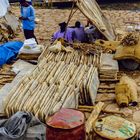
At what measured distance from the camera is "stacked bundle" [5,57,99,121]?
7234 millimetres

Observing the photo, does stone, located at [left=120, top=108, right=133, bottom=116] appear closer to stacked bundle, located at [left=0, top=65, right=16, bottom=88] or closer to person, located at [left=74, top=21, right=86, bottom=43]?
stacked bundle, located at [left=0, top=65, right=16, bottom=88]

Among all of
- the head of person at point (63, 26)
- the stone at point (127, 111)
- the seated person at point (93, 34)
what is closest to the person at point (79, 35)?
the seated person at point (93, 34)

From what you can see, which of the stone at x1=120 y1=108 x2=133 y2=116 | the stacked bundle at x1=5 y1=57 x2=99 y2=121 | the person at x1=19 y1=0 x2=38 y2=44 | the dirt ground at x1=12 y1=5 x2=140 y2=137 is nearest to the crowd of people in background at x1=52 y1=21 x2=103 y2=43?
the person at x1=19 y1=0 x2=38 y2=44

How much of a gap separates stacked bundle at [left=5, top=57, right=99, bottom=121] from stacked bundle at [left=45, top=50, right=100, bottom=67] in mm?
232

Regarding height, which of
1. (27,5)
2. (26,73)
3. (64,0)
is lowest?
(64,0)

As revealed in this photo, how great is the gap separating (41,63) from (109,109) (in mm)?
2330

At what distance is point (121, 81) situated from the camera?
344 inches

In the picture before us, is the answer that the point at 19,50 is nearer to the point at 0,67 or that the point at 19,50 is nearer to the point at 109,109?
the point at 0,67

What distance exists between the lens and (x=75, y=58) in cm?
980

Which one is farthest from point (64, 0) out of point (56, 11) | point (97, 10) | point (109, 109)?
point (109, 109)

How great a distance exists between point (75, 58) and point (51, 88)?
6.68 ft

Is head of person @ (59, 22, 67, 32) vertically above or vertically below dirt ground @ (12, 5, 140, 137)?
above

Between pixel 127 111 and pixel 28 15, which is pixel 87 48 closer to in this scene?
pixel 28 15

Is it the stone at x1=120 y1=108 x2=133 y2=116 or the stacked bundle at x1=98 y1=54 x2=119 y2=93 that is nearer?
the stone at x1=120 y1=108 x2=133 y2=116
